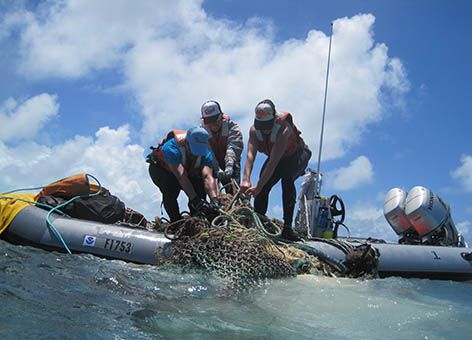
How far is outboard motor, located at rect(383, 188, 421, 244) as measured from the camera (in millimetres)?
7344

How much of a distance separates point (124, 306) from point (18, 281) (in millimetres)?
932

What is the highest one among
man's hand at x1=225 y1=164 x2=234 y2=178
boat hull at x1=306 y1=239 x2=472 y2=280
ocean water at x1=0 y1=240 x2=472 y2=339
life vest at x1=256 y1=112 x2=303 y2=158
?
life vest at x1=256 y1=112 x2=303 y2=158

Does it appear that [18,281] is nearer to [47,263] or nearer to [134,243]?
[47,263]

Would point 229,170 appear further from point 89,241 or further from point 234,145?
point 89,241

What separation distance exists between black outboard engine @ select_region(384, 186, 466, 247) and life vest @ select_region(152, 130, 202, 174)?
385cm

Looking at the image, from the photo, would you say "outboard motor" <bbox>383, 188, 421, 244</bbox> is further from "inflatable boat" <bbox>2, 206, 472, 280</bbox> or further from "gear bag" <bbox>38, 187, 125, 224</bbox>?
"gear bag" <bbox>38, 187, 125, 224</bbox>

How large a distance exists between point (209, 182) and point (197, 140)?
494 mm

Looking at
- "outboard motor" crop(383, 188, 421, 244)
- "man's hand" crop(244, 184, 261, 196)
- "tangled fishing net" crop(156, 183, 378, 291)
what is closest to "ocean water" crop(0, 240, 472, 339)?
"tangled fishing net" crop(156, 183, 378, 291)

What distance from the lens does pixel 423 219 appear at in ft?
23.3

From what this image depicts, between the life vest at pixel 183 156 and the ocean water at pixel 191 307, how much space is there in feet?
4.60

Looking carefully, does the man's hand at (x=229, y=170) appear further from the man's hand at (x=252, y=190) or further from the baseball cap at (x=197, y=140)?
the baseball cap at (x=197, y=140)

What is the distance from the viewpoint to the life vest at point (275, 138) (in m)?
5.21

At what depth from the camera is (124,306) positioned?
278 centimetres

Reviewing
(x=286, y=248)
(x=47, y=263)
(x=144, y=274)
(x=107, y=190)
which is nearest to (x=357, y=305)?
(x=286, y=248)
